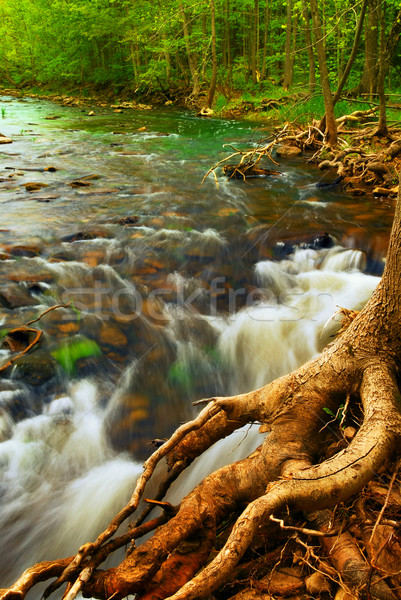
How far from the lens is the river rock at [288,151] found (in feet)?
38.4

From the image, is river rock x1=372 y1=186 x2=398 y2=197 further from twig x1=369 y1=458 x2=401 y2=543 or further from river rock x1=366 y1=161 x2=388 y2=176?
twig x1=369 y1=458 x2=401 y2=543

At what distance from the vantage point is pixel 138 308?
523 centimetres

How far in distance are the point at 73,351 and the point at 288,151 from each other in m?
9.49

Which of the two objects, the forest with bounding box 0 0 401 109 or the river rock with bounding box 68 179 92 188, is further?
the forest with bounding box 0 0 401 109

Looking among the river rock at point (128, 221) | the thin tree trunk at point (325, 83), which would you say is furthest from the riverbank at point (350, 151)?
the river rock at point (128, 221)

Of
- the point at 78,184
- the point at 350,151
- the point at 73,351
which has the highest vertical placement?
the point at 350,151

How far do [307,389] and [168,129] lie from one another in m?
15.9

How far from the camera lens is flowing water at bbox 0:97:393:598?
343 cm

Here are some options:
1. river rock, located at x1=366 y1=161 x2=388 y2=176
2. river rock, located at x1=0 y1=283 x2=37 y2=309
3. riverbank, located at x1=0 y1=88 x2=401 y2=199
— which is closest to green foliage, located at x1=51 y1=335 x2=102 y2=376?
river rock, located at x1=0 y1=283 x2=37 y2=309

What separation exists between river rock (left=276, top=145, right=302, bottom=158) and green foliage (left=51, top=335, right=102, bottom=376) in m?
9.15

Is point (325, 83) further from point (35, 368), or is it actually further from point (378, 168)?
point (35, 368)

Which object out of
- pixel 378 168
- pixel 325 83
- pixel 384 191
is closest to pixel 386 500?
pixel 384 191

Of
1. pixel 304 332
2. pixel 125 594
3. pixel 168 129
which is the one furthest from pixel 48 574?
pixel 168 129

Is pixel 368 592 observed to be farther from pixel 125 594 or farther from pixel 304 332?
pixel 304 332
